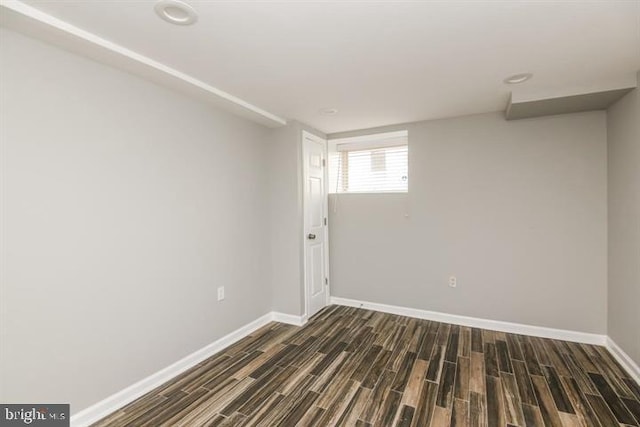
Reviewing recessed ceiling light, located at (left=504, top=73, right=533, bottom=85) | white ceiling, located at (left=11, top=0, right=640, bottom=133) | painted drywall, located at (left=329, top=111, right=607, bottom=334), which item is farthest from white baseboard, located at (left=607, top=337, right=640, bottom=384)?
recessed ceiling light, located at (left=504, top=73, right=533, bottom=85)

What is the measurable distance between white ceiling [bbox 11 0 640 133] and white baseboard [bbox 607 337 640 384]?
87.3 inches

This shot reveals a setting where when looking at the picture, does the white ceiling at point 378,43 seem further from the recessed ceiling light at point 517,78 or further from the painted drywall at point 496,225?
the painted drywall at point 496,225

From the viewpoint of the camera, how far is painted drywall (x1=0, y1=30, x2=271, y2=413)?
5.14 feet

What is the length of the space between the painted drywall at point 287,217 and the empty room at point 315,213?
0.03 meters

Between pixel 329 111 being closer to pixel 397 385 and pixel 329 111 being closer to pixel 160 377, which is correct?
pixel 397 385

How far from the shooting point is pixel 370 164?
3.89 m

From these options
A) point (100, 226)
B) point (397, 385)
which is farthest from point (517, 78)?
point (100, 226)

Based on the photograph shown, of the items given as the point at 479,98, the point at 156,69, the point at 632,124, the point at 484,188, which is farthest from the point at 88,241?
the point at 632,124

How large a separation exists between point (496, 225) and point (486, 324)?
1083 millimetres

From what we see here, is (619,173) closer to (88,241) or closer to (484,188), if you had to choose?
(484,188)

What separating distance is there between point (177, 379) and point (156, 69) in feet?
7.64

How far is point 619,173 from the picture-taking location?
8.21ft

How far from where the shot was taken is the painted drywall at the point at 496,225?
2.82 metres

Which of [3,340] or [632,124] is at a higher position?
[632,124]
